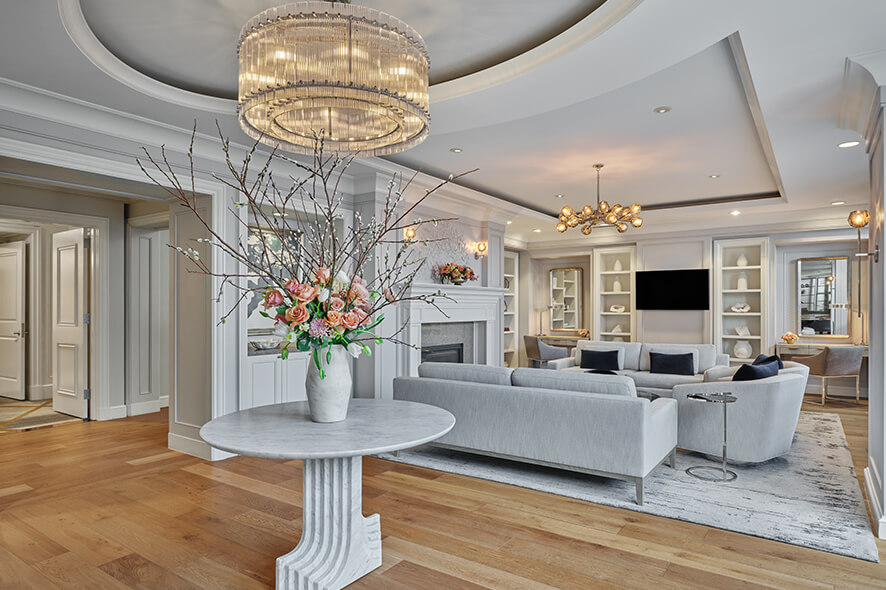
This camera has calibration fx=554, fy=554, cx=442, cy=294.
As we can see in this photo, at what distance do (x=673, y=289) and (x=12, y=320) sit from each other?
30.9 feet

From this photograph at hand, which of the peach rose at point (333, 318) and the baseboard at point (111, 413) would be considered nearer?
the peach rose at point (333, 318)

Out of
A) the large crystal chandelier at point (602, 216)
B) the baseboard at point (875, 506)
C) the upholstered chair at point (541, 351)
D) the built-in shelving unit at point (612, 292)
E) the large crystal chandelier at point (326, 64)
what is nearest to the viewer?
the large crystal chandelier at point (326, 64)

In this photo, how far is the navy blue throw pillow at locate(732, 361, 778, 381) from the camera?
4.34 m

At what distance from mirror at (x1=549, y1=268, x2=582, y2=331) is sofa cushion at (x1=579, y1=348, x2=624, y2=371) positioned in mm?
3041

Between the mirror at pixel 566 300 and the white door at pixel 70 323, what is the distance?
7415 millimetres

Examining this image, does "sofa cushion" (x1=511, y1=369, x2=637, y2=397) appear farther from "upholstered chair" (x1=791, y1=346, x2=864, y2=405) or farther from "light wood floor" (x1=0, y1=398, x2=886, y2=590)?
"upholstered chair" (x1=791, y1=346, x2=864, y2=405)

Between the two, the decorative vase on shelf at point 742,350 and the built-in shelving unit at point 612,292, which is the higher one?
the built-in shelving unit at point 612,292

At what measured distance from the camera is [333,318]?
7.31 feet

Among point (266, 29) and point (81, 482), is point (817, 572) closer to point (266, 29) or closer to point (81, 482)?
point (266, 29)

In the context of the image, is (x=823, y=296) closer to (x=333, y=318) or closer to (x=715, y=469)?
(x=715, y=469)

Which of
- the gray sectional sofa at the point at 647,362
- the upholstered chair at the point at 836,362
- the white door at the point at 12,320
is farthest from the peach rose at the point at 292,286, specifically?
the white door at the point at 12,320

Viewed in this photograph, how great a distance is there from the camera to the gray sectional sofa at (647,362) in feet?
20.6

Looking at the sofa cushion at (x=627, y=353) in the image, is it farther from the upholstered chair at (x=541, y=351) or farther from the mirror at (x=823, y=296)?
the mirror at (x=823, y=296)

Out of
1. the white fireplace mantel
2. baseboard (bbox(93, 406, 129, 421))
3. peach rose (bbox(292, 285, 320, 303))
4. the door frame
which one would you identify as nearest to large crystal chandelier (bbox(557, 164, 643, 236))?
the white fireplace mantel
